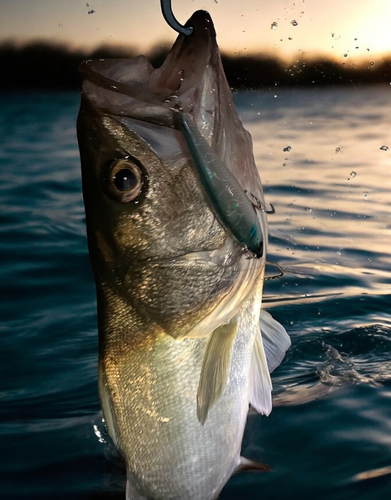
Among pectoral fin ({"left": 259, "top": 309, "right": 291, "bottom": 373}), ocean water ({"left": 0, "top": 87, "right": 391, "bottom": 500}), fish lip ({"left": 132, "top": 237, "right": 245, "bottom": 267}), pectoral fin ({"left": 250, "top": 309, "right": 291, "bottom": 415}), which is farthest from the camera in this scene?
ocean water ({"left": 0, "top": 87, "right": 391, "bottom": 500})

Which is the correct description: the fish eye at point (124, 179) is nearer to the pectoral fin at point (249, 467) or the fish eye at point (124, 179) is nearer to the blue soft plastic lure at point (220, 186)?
the blue soft plastic lure at point (220, 186)

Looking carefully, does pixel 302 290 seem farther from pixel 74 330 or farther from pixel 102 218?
pixel 102 218

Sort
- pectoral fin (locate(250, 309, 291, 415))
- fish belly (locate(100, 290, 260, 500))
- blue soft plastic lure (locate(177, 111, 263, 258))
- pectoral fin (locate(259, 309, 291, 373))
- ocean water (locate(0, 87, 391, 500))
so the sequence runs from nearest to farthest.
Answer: blue soft plastic lure (locate(177, 111, 263, 258)) → fish belly (locate(100, 290, 260, 500)) → pectoral fin (locate(250, 309, 291, 415)) → pectoral fin (locate(259, 309, 291, 373)) → ocean water (locate(0, 87, 391, 500))

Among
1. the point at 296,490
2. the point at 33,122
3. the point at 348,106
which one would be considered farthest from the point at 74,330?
the point at 348,106

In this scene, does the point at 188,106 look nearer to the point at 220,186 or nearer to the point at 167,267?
the point at 220,186

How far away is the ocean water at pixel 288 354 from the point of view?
335cm

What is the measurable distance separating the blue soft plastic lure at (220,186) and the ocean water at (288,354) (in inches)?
73.6

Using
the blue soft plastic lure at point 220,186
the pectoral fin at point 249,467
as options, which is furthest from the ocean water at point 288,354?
the blue soft plastic lure at point 220,186

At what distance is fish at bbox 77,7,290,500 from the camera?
1.61 meters

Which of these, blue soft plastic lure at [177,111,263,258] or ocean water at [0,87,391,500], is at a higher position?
blue soft plastic lure at [177,111,263,258]

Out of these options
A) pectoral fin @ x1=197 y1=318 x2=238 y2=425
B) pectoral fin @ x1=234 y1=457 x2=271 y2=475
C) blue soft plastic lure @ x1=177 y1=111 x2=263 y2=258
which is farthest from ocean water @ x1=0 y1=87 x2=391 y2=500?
blue soft plastic lure @ x1=177 y1=111 x2=263 y2=258

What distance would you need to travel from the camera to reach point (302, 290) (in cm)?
612

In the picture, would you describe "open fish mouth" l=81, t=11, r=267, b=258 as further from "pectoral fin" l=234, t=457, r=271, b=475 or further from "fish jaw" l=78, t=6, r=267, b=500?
"pectoral fin" l=234, t=457, r=271, b=475

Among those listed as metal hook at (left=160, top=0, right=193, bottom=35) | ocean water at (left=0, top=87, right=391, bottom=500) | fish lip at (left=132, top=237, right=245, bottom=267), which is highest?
metal hook at (left=160, top=0, right=193, bottom=35)
